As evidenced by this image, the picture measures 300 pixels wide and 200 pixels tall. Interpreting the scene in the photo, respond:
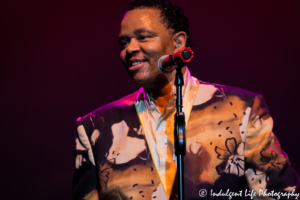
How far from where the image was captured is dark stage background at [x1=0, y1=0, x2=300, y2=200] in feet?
7.58

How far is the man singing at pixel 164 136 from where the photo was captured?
157 centimetres

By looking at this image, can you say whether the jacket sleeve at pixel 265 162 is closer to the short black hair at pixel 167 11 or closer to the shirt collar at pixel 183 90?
the shirt collar at pixel 183 90

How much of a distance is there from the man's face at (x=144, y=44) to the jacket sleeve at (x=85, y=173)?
1.60 feet

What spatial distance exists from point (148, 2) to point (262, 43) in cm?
97

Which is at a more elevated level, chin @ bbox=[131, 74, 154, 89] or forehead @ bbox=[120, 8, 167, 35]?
forehead @ bbox=[120, 8, 167, 35]

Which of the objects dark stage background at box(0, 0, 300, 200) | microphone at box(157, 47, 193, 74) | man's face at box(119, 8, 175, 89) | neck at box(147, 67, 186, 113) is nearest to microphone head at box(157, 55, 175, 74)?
microphone at box(157, 47, 193, 74)

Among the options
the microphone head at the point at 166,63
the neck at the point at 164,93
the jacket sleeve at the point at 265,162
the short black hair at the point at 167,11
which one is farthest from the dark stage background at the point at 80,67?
the microphone head at the point at 166,63

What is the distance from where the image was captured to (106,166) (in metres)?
1.72

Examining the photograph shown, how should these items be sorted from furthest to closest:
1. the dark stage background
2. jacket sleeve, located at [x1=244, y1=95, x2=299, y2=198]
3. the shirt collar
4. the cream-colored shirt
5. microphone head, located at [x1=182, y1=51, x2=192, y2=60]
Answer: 1. the dark stage background
2. the shirt collar
3. the cream-colored shirt
4. jacket sleeve, located at [x1=244, y1=95, x2=299, y2=198]
5. microphone head, located at [x1=182, y1=51, x2=192, y2=60]

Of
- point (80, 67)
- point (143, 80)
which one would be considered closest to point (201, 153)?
point (143, 80)

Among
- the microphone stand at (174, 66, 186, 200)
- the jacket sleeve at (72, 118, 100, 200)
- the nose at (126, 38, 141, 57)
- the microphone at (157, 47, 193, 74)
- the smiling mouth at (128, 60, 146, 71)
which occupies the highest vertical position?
the nose at (126, 38, 141, 57)

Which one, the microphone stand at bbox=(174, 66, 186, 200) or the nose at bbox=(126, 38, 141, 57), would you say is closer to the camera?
the microphone stand at bbox=(174, 66, 186, 200)

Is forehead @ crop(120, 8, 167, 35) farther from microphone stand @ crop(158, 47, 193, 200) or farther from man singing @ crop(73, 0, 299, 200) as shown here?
microphone stand @ crop(158, 47, 193, 200)

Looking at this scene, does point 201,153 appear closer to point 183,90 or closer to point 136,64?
point 183,90
